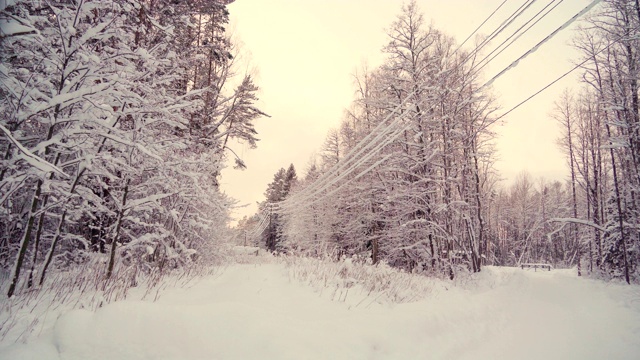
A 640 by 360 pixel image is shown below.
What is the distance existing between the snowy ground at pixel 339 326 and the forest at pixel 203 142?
150cm

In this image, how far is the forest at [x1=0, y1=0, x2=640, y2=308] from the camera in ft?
12.0

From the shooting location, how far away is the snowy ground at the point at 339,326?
97.0 inches

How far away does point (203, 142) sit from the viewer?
1125 cm

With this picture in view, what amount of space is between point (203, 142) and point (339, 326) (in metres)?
9.50

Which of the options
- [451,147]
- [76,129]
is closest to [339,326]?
[76,129]

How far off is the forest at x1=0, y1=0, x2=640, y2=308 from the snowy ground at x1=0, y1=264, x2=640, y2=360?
150 centimetres

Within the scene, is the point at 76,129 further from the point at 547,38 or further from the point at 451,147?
the point at 451,147

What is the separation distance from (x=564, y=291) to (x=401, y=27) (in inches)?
463

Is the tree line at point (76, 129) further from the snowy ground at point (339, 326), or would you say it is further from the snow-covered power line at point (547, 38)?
the snow-covered power line at point (547, 38)

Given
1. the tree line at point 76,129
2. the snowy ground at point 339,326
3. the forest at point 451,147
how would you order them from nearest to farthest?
the snowy ground at point 339,326, the tree line at point 76,129, the forest at point 451,147

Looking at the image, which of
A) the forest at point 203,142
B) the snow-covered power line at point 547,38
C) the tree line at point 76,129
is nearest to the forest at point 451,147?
the forest at point 203,142

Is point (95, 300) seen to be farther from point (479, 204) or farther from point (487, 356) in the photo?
point (479, 204)

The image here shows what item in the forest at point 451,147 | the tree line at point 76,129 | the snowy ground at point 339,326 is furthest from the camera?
the forest at point 451,147

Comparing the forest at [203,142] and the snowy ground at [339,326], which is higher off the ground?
the forest at [203,142]
